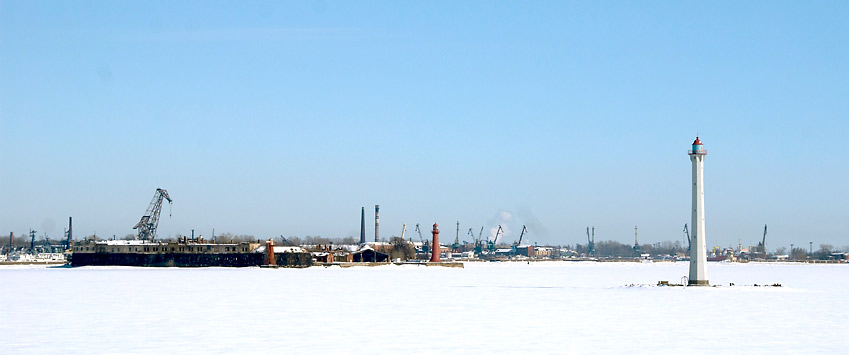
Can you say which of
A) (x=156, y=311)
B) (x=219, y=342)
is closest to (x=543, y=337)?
(x=219, y=342)

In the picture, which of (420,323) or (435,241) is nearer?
(420,323)

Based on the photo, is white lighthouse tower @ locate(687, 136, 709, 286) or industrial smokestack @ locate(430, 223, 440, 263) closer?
white lighthouse tower @ locate(687, 136, 709, 286)

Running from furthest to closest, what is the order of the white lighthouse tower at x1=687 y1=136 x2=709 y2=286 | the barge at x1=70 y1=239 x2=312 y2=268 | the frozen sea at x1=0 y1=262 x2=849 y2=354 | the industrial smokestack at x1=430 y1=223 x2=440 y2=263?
the industrial smokestack at x1=430 y1=223 x2=440 y2=263 → the barge at x1=70 y1=239 x2=312 y2=268 → the white lighthouse tower at x1=687 y1=136 x2=709 y2=286 → the frozen sea at x1=0 y1=262 x2=849 y2=354

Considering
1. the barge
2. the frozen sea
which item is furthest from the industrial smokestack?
the frozen sea

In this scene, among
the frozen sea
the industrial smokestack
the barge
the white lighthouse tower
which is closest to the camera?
the frozen sea

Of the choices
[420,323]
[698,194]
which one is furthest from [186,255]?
[420,323]

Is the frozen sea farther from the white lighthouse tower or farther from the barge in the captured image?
the barge

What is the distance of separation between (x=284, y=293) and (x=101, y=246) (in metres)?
105

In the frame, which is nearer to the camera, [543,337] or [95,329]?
[543,337]

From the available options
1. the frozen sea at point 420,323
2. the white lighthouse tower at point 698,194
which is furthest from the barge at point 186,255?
the white lighthouse tower at point 698,194

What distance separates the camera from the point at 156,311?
50688 mm

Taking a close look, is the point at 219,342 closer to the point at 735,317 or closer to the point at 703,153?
the point at 735,317

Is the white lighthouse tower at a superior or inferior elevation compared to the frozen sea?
superior

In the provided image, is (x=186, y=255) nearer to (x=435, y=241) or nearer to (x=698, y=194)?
(x=435, y=241)
